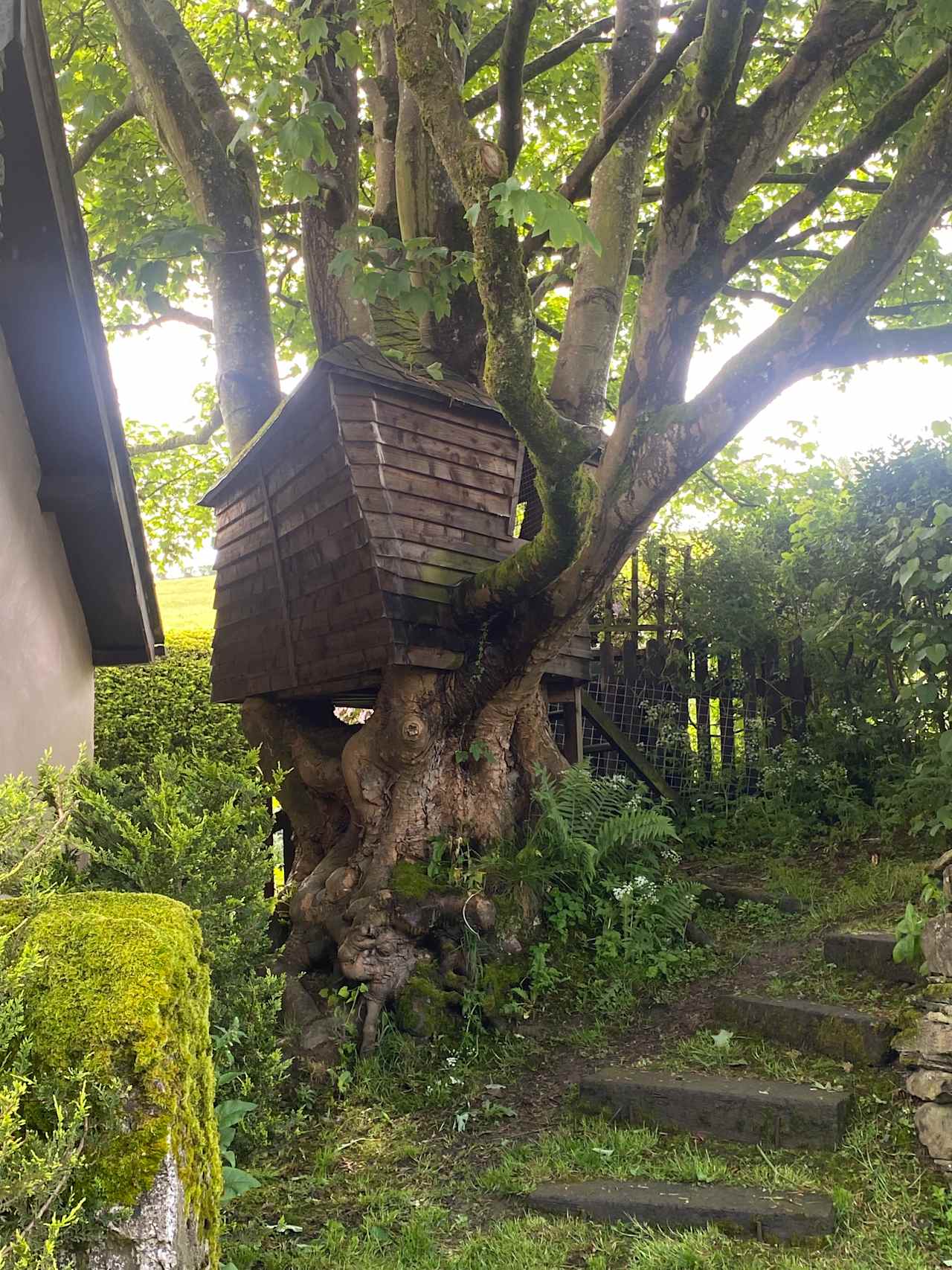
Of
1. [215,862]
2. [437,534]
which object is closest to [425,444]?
[437,534]

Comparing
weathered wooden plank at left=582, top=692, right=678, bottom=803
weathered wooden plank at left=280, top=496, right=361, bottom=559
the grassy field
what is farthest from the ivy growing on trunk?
the grassy field

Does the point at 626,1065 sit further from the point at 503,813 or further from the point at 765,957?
the point at 503,813

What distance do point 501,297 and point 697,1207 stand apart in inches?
176

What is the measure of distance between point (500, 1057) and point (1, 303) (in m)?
5.31

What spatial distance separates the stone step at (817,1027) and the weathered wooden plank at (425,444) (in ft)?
14.6

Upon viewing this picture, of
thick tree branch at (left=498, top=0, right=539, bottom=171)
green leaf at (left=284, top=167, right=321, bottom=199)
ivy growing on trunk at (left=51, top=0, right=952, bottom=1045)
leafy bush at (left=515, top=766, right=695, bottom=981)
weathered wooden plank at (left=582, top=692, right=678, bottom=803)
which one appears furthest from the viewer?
weathered wooden plank at (left=582, top=692, right=678, bottom=803)

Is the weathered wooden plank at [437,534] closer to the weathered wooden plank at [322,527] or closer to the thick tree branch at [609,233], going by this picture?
A: the weathered wooden plank at [322,527]

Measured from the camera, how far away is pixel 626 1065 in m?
5.34

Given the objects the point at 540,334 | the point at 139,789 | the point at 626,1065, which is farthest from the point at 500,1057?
the point at 540,334

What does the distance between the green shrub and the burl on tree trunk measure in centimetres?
281

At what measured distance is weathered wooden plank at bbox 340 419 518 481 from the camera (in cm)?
704

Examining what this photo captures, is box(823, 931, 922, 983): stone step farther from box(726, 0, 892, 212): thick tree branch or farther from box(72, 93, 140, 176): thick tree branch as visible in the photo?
box(72, 93, 140, 176): thick tree branch

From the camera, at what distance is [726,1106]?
457 centimetres

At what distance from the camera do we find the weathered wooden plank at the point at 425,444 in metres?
7.04
